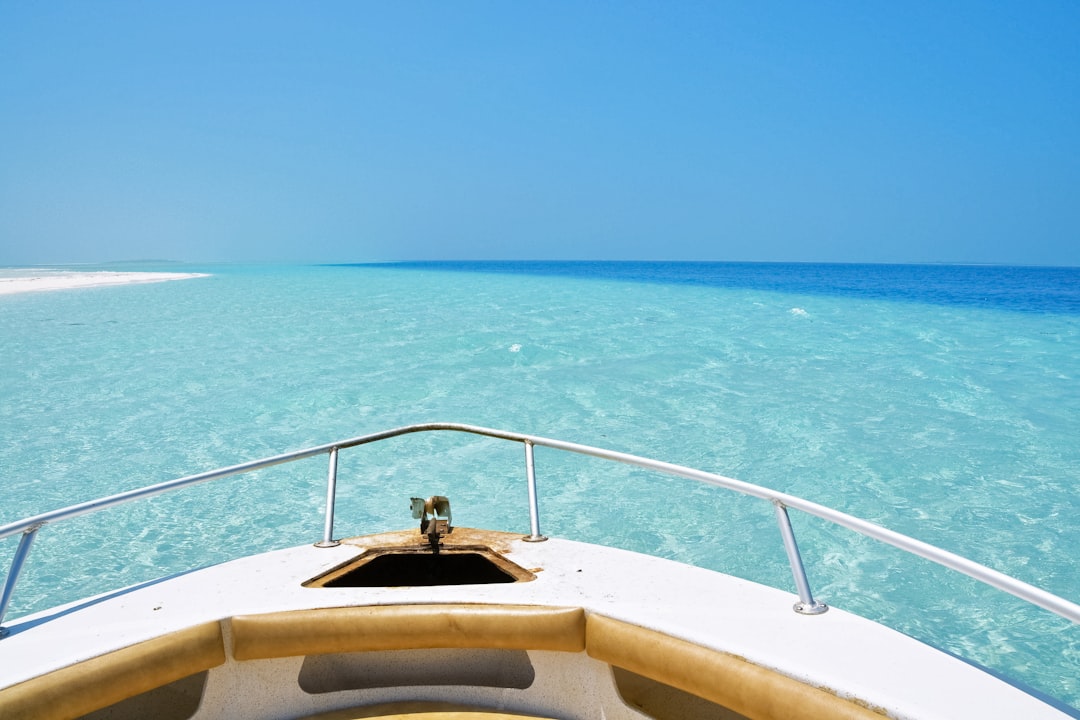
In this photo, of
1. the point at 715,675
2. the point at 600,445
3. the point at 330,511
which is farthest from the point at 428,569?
the point at 600,445

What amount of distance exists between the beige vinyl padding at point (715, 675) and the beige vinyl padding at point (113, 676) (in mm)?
1153

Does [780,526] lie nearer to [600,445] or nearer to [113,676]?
[113,676]

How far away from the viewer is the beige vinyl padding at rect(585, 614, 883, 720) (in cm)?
181

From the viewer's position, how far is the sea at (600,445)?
696 centimetres

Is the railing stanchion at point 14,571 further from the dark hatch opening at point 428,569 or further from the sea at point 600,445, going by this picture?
the sea at point 600,445

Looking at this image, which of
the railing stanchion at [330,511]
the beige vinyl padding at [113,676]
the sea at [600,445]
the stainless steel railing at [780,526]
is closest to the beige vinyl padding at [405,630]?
the beige vinyl padding at [113,676]

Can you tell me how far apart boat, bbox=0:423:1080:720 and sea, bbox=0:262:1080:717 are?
17.3 inches

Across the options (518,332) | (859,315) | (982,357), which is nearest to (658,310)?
(859,315)

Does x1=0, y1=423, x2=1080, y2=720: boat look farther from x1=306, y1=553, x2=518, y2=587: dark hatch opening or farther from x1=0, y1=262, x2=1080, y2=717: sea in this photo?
x1=0, y1=262, x2=1080, y2=717: sea

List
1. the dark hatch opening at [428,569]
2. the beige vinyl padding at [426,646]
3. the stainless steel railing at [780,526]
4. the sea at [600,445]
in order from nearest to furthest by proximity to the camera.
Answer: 1. the stainless steel railing at [780,526]
2. the beige vinyl padding at [426,646]
3. the dark hatch opening at [428,569]
4. the sea at [600,445]

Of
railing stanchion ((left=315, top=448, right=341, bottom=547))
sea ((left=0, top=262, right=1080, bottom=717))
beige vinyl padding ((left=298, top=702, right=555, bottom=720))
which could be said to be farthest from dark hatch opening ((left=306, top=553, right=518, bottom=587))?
sea ((left=0, top=262, right=1080, bottom=717))

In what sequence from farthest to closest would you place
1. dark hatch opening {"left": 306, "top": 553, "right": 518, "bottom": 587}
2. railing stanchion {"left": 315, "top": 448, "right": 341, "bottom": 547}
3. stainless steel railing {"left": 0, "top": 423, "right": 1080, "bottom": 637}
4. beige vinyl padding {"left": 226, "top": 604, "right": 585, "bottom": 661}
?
railing stanchion {"left": 315, "top": 448, "right": 341, "bottom": 547} < dark hatch opening {"left": 306, "top": 553, "right": 518, "bottom": 587} < beige vinyl padding {"left": 226, "top": 604, "right": 585, "bottom": 661} < stainless steel railing {"left": 0, "top": 423, "right": 1080, "bottom": 637}

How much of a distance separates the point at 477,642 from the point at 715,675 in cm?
74

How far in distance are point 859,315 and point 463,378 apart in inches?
980
